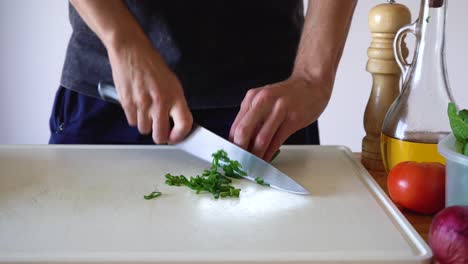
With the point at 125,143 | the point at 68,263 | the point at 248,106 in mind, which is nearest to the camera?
the point at 68,263

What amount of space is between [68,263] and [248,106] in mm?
359

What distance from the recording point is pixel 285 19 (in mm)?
965

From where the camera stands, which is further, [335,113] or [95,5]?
[335,113]

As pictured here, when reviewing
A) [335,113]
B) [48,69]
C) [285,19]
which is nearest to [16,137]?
[48,69]

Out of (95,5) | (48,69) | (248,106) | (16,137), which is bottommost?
(16,137)

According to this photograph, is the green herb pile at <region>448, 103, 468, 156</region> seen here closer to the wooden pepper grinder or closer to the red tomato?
the red tomato

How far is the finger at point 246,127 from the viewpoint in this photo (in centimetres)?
75

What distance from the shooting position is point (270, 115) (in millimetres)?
768

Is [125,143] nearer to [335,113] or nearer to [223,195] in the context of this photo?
[223,195]

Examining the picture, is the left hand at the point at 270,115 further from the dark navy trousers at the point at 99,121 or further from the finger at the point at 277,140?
the dark navy trousers at the point at 99,121

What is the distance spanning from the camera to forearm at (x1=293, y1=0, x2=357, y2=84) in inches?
33.3

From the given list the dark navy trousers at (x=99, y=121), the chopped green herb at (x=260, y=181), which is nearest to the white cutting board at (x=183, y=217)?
the chopped green herb at (x=260, y=181)

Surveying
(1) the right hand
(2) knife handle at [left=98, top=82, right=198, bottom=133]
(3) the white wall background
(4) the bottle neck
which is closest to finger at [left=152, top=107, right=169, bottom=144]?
(1) the right hand

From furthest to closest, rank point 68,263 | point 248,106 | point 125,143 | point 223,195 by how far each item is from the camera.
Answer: point 125,143 → point 248,106 → point 223,195 → point 68,263
